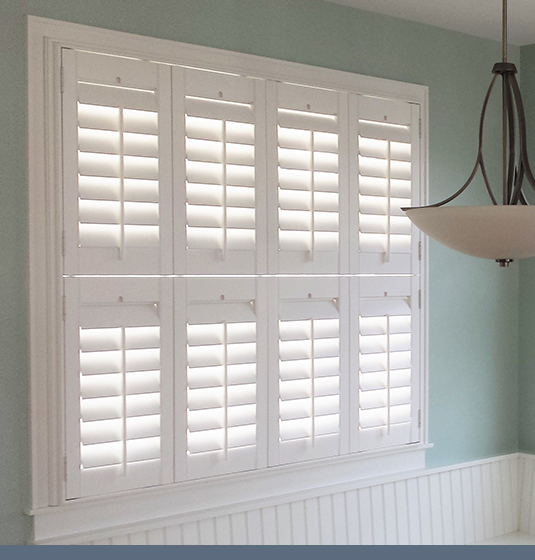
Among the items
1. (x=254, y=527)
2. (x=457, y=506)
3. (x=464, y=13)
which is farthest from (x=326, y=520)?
(x=464, y=13)

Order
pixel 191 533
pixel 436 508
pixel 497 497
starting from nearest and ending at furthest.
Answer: pixel 191 533 < pixel 436 508 < pixel 497 497

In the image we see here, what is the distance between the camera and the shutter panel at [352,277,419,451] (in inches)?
111

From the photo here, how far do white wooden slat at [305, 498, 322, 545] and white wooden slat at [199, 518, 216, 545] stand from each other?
39cm

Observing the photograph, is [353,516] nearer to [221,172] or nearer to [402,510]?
[402,510]

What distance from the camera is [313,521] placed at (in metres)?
2.72

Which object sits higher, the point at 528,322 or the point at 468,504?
the point at 528,322

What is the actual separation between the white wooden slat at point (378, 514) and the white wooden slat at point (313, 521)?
27 cm

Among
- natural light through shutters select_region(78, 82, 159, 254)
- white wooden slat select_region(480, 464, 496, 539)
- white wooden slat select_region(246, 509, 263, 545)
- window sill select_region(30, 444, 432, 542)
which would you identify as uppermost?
natural light through shutters select_region(78, 82, 159, 254)

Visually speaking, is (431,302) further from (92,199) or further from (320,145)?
(92,199)

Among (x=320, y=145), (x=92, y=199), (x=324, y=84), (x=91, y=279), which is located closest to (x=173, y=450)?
(x=91, y=279)

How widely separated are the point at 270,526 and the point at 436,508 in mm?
825

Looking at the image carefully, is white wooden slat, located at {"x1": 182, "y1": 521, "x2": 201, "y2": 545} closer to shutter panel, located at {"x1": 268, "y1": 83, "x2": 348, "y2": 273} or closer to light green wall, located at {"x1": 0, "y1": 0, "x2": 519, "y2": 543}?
light green wall, located at {"x1": 0, "y1": 0, "x2": 519, "y2": 543}

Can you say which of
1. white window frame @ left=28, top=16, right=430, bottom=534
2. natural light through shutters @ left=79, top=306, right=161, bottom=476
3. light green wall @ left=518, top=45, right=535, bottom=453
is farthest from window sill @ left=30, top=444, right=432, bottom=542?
light green wall @ left=518, top=45, right=535, bottom=453

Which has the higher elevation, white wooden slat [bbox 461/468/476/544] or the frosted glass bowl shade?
the frosted glass bowl shade
